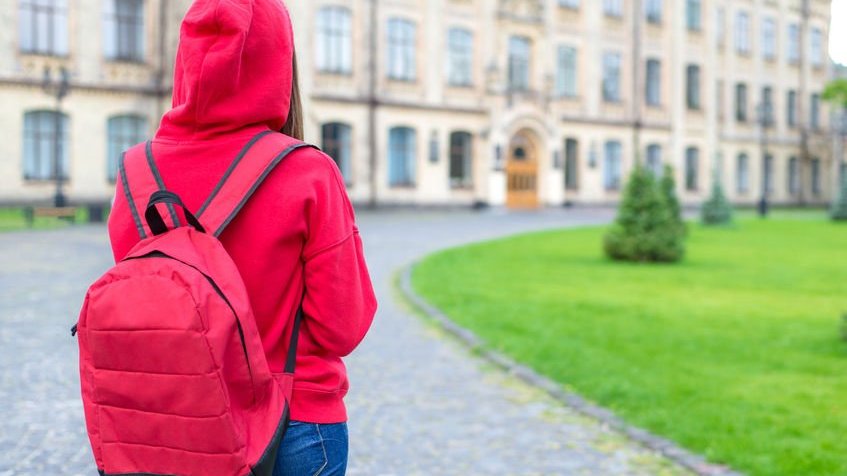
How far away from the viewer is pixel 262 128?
80.0 inches

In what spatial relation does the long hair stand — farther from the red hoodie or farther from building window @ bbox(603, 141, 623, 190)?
building window @ bbox(603, 141, 623, 190)

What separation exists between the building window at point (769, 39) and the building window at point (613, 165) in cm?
1326

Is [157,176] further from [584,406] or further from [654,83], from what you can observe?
[654,83]

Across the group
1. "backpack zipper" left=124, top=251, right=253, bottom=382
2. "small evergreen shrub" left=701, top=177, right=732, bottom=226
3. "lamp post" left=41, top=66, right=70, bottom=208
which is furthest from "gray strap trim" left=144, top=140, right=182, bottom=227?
"small evergreen shrub" left=701, top=177, right=732, bottom=226

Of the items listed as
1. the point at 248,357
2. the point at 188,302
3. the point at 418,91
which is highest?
the point at 418,91

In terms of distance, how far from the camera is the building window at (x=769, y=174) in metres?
A: 48.2

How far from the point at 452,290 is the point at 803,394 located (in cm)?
614

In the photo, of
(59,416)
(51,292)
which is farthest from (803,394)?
(51,292)

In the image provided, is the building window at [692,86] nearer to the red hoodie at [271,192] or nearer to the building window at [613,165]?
the building window at [613,165]

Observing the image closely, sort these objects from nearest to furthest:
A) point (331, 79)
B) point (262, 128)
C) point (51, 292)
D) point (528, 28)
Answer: point (262, 128)
point (51, 292)
point (331, 79)
point (528, 28)

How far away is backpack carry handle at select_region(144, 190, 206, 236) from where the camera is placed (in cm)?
187

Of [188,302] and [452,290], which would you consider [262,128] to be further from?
[452,290]

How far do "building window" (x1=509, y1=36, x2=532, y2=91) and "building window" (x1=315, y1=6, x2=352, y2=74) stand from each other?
313 inches

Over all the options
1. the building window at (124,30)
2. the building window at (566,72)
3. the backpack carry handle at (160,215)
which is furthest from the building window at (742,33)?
the backpack carry handle at (160,215)
